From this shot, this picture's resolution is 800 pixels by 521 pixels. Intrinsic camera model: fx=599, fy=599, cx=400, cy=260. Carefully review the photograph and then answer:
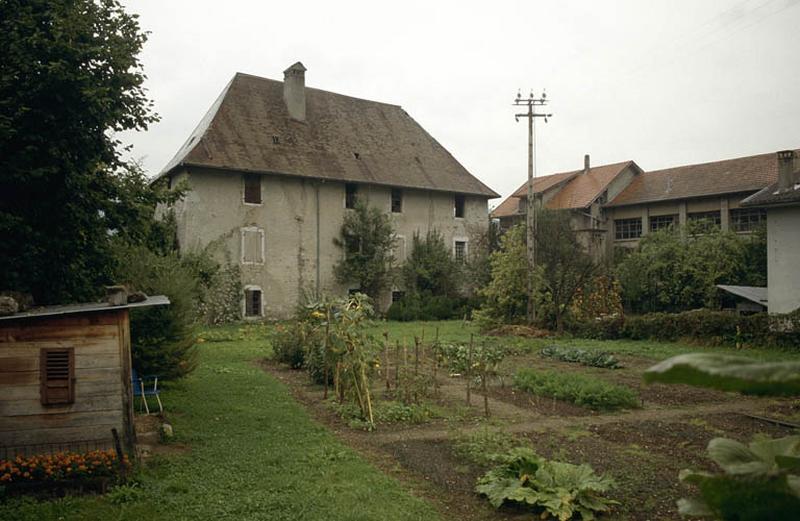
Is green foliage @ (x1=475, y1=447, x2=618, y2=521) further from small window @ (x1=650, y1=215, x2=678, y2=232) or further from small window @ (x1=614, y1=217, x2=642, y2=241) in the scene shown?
small window @ (x1=614, y1=217, x2=642, y2=241)

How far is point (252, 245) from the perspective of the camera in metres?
28.2

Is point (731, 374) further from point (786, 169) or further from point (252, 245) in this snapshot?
point (252, 245)

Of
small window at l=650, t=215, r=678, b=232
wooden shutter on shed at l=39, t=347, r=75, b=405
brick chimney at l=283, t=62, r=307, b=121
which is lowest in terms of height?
wooden shutter on shed at l=39, t=347, r=75, b=405

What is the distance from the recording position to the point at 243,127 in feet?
96.7

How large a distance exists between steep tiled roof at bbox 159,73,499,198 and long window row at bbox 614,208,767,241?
9532mm

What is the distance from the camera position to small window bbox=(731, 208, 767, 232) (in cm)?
3172

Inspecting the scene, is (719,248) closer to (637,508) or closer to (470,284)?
(470,284)

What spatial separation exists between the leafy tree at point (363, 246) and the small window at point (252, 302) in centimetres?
423

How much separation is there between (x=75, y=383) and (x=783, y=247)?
824 inches

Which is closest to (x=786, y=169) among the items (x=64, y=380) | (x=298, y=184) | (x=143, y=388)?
(x=298, y=184)

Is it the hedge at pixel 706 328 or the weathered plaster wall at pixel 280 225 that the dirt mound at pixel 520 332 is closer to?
the hedge at pixel 706 328

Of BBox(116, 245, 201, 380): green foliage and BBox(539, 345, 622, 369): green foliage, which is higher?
BBox(116, 245, 201, 380): green foliage

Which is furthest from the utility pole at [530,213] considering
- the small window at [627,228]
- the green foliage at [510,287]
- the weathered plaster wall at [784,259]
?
the small window at [627,228]

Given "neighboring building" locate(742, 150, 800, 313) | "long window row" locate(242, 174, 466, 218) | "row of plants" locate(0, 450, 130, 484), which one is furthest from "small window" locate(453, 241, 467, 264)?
"row of plants" locate(0, 450, 130, 484)
